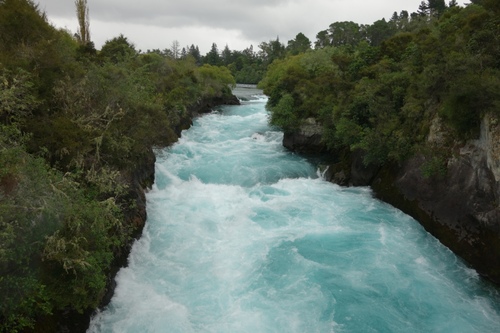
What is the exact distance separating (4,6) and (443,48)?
728 inches

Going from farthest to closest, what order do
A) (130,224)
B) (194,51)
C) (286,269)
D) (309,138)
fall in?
(194,51), (309,138), (130,224), (286,269)

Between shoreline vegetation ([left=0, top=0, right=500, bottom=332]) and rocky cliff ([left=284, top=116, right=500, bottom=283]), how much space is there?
0.13 meters

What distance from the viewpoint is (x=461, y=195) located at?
13.3m

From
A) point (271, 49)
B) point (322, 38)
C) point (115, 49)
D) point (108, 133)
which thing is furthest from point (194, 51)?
point (108, 133)

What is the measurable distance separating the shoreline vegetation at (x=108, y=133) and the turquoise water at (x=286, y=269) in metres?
1.07

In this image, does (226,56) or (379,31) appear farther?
(226,56)

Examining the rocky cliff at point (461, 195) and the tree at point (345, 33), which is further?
the tree at point (345, 33)

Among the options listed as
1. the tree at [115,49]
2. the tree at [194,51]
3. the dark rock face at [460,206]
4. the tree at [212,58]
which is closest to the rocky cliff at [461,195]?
the dark rock face at [460,206]

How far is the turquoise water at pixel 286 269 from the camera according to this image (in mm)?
9852

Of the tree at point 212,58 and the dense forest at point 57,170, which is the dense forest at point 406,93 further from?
the tree at point 212,58

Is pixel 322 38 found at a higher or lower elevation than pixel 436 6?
lower

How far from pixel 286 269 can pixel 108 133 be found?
7.64 meters

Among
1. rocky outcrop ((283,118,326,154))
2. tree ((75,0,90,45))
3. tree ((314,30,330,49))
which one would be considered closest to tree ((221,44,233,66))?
tree ((314,30,330,49))

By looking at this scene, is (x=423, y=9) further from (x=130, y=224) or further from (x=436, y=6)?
(x=130, y=224)
